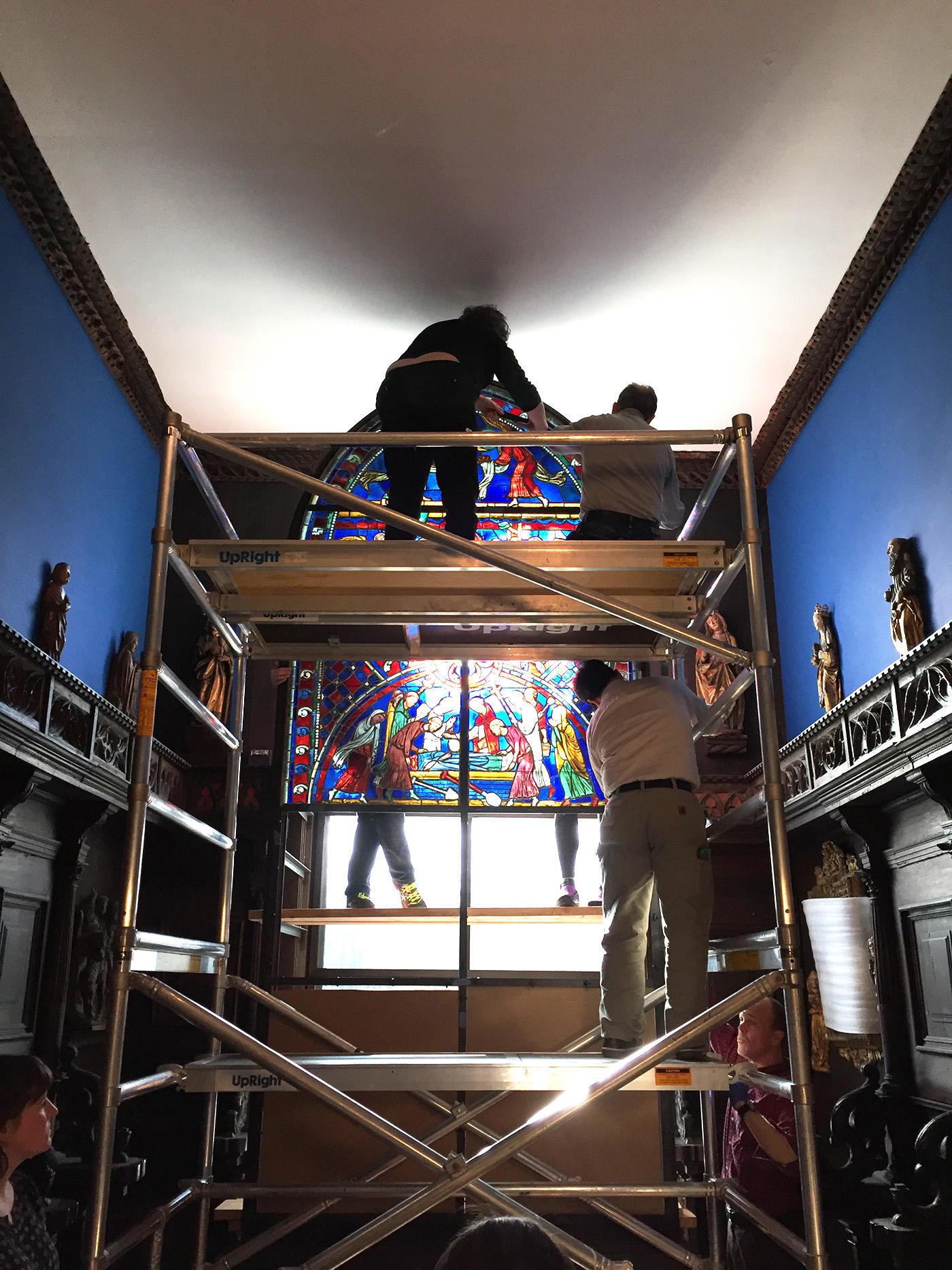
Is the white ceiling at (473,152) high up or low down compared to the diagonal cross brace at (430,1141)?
up

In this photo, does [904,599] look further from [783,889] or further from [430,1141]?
[430,1141]

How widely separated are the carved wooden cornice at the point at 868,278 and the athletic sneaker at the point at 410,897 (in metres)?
3.74

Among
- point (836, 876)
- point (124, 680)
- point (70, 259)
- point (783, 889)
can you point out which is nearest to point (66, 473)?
point (70, 259)

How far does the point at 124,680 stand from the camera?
593cm

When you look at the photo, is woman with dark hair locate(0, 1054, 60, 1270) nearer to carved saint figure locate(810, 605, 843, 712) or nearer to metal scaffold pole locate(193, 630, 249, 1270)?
metal scaffold pole locate(193, 630, 249, 1270)

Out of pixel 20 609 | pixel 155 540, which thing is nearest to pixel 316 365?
pixel 20 609

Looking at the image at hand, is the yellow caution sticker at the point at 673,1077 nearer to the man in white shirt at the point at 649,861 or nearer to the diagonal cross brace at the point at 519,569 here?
the man in white shirt at the point at 649,861

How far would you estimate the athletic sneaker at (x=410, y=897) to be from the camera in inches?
220

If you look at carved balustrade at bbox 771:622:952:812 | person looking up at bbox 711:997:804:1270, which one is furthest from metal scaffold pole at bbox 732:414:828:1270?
carved balustrade at bbox 771:622:952:812

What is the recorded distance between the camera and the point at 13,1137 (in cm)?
259

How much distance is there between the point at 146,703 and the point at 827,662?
13.9ft

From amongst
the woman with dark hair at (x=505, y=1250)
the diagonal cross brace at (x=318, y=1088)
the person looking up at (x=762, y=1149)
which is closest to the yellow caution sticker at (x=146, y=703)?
the diagonal cross brace at (x=318, y=1088)

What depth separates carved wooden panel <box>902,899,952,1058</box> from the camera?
424cm

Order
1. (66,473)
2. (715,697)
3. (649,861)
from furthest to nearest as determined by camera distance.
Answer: (715,697), (66,473), (649,861)
